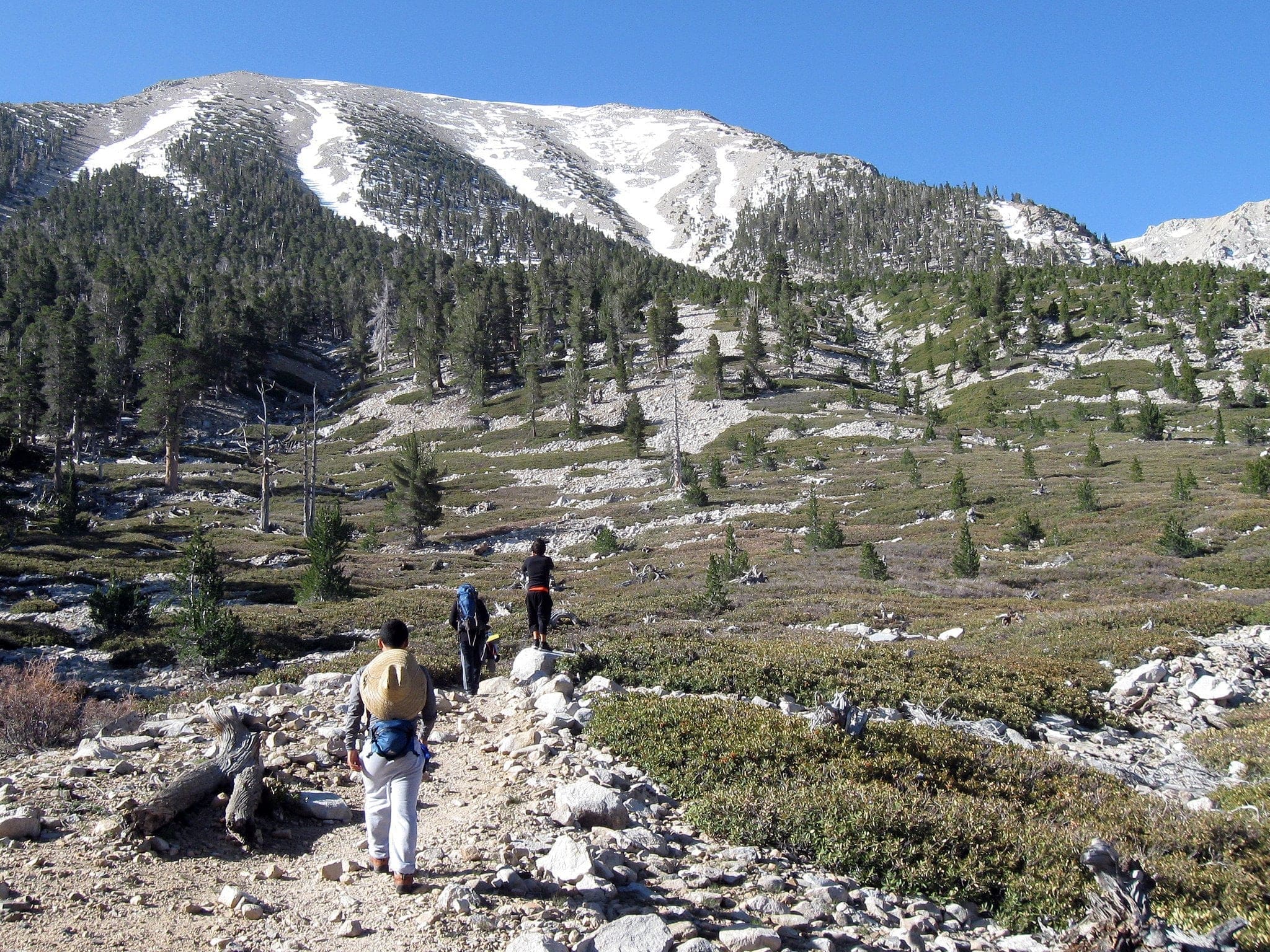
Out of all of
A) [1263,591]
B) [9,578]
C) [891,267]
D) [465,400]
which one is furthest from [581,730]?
[891,267]

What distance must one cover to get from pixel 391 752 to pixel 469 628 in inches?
213

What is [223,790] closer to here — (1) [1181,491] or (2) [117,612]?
(2) [117,612]

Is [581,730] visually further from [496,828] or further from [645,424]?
[645,424]

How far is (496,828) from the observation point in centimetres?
604

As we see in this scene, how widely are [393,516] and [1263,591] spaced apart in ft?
134

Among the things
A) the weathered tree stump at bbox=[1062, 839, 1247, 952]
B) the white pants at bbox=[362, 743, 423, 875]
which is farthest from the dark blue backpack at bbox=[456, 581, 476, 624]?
the weathered tree stump at bbox=[1062, 839, 1247, 952]

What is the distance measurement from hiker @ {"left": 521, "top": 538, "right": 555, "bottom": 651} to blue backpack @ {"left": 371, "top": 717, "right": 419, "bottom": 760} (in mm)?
6329

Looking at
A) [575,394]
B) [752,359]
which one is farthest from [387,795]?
[752,359]

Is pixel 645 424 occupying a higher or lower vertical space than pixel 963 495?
higher

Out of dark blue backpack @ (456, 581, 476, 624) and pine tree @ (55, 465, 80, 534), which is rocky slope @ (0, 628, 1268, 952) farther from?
pine tree @ (55, 465, 80, 534)

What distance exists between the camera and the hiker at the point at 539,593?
1183 centimetres

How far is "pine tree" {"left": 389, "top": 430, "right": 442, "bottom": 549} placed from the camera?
145ft

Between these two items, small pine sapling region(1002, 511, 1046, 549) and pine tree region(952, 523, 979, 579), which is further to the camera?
small pine sapling region(1002, 511, 1046, 549)

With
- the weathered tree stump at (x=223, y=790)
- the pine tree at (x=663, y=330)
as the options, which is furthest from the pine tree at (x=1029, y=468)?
the pine tree at (x=663, y=330)
